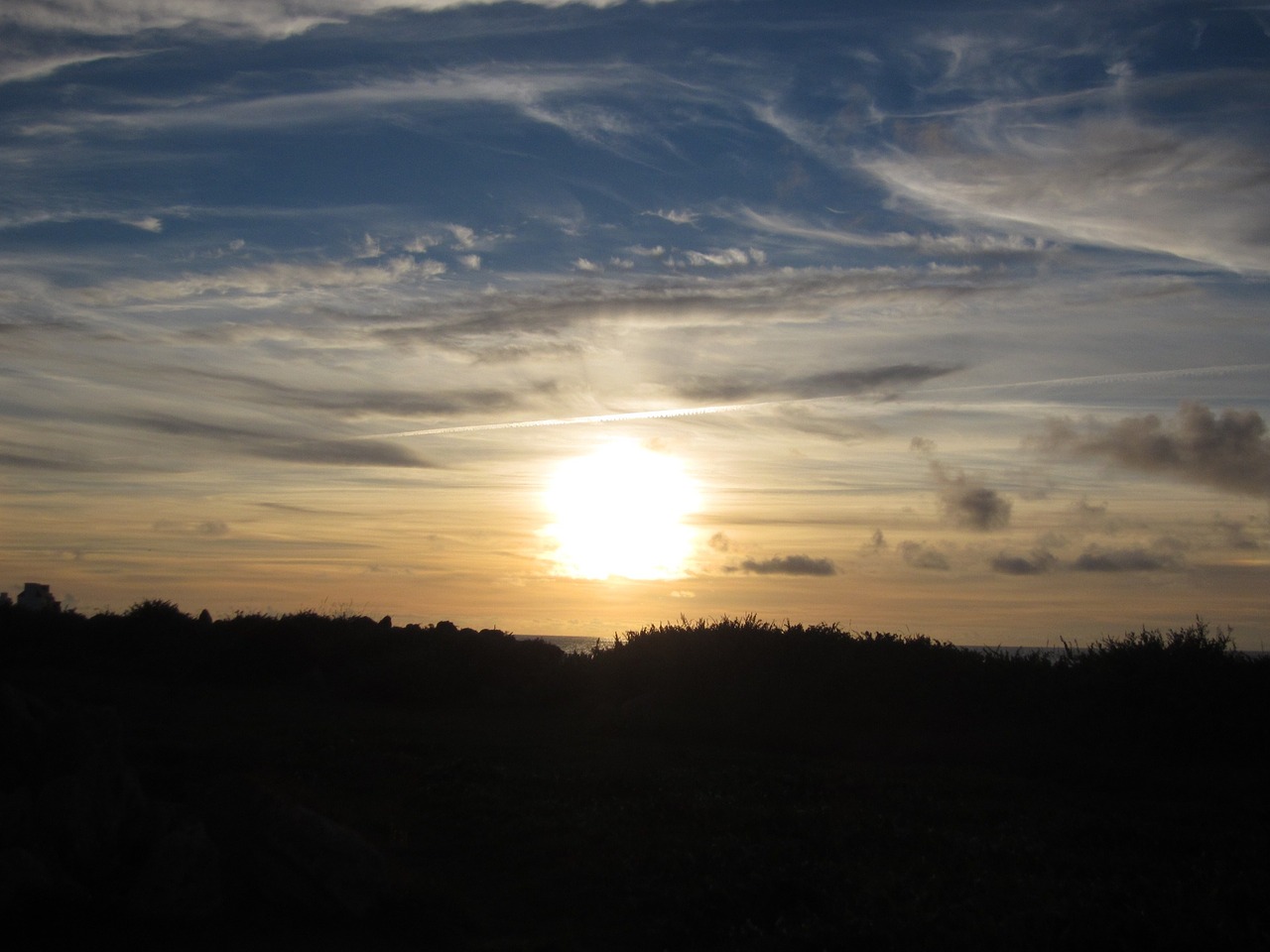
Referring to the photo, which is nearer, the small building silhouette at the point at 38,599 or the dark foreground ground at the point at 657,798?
the dark foreground ground at the point at 657,798

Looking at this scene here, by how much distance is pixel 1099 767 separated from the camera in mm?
14180

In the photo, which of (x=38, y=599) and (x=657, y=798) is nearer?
(x=657, y=798)

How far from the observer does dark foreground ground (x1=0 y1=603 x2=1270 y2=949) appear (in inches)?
274

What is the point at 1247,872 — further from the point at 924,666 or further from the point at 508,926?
the point at 924,666

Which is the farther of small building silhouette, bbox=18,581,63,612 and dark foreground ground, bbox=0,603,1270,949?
small building silhouette, bbox=18,581,63,612

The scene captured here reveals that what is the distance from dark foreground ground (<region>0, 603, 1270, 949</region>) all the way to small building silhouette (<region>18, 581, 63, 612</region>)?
601 cm

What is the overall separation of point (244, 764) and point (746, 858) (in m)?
5.94

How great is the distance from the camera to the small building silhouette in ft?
91.2

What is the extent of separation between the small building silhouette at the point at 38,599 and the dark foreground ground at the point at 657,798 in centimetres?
601

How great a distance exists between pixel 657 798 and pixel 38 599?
85.9 feet

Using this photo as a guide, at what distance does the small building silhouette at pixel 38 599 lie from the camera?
27.8 m

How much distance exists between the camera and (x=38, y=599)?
98.1ft

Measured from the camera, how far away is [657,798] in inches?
437

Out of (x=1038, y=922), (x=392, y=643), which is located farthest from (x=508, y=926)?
(x=392, y=643)
